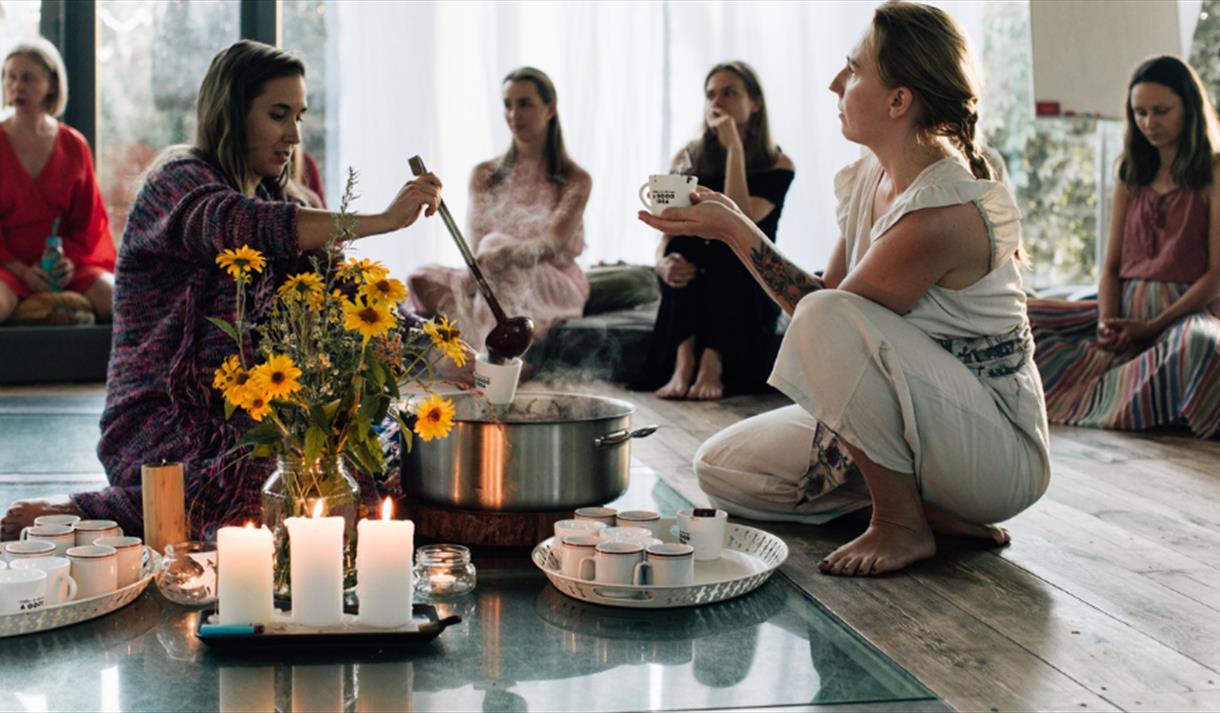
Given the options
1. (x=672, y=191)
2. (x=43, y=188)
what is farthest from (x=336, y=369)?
(x=43, y=188)

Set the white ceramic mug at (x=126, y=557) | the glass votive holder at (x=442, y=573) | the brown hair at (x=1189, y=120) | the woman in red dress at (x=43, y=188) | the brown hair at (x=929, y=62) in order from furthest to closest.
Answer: the woman in red dress at (x=43, y=188) → the brown hair at (x=1189, y=120) → the brown hair at (x=929, y=62) → the glass votive holder at (x=442, y=573) → the white ceramic mug at (x=126, y=557)

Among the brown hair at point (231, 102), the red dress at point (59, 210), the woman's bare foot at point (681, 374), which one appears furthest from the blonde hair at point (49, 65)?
the brown hair at point (231, 102)

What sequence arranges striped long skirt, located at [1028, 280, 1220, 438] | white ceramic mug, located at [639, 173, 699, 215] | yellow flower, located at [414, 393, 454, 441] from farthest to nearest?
striped long skirt, located at [1028, 280, 1220, 438] < white ceramic mug, located at [639, 173, 699, 215] < yellow flower, located at [414, 393, 454, 441]

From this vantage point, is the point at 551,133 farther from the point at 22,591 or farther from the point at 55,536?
the point at 22,591

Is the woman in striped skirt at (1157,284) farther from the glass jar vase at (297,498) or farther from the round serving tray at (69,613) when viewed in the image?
the round serving tray at (69,613)

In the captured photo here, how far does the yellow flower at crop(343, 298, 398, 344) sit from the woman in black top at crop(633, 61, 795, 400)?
2.62 meters

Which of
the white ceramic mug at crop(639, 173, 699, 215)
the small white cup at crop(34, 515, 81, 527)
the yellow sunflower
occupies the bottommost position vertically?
the small white cup at crop(34, 515, 81, 527)

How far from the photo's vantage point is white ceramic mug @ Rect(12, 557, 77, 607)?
68.3 inches

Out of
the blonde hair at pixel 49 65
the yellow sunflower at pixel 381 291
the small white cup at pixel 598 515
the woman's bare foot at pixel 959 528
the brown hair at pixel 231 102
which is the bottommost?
the woman's bare foot at pixel 959 528

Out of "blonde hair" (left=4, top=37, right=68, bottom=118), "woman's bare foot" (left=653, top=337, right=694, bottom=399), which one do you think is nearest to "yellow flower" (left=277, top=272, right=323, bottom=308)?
"woman's bare foot" (left=653, top=337, right=694, bottom=399)

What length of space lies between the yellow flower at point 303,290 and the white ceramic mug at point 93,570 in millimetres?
407

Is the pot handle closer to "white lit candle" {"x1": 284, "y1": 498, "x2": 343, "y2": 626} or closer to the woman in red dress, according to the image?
"white lit candle" {"x1": 284, "y1": 498, "x2": 343, "y2": 626}

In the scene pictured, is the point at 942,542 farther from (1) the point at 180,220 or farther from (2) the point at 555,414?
(1) the point at 180,220

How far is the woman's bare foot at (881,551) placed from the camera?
2.15 metres
